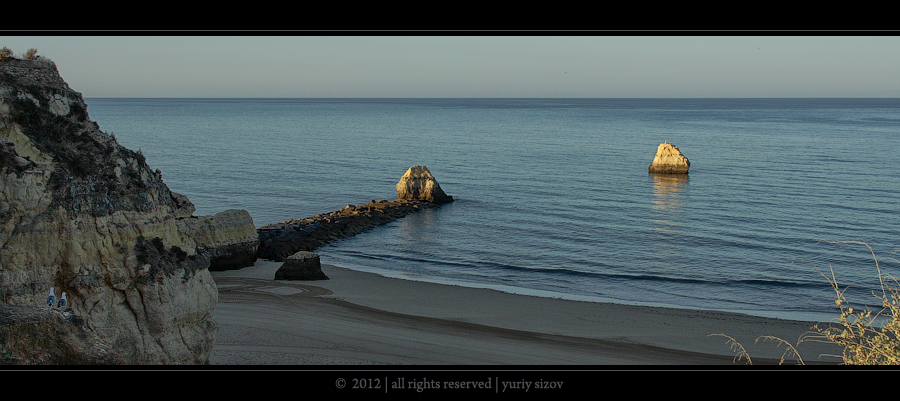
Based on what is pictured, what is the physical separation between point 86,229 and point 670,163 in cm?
5845

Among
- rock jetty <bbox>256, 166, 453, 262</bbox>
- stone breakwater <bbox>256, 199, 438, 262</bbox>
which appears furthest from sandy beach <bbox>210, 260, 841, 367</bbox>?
rock jetty <bbox>256, 166, 453, 262</bbox>

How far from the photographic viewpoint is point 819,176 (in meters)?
56.6

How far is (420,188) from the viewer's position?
1863 inches

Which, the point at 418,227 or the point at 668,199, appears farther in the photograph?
the point at 668,199

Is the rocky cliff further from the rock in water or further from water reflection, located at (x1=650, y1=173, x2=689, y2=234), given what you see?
the rock in water

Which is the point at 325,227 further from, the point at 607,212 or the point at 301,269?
the point at 607,212

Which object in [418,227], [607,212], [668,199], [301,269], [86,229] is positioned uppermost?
[668,199]

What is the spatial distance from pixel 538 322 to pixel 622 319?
3.00 meters

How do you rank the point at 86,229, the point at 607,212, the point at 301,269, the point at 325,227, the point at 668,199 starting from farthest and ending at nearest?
1. the point at 668,199
2. the point at 607,212
3. the point at 325,227
4. the point at 301,269
5. the point at 86,229

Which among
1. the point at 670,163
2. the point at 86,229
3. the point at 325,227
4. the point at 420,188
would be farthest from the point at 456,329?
the point at 670,163

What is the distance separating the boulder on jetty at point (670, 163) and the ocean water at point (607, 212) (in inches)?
57.8

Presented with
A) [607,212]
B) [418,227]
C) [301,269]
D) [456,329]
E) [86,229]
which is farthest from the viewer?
[607,212]
